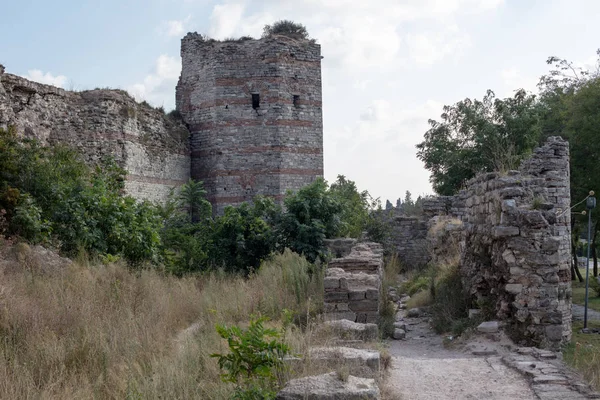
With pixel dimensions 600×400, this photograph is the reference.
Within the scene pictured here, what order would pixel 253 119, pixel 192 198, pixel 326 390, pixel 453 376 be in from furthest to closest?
pixel 253 119 → pixel 192 198 → pixel 453 376 → pixel 326 390

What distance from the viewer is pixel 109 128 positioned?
16.5 m

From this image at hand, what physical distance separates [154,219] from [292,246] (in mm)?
2959

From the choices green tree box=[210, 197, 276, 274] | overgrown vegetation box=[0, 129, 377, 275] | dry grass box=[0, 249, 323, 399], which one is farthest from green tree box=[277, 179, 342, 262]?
dry grass box=[0, 249, 323, 399]

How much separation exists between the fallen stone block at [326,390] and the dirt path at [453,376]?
74 centimetres

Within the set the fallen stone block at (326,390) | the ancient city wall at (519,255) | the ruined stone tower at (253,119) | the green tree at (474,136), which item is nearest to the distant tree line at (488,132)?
the green tree at (474,136)

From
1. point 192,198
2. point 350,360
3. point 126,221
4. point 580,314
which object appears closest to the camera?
point 350,360

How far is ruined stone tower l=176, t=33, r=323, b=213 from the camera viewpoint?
21.0 m

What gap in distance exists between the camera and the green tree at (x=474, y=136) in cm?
2361

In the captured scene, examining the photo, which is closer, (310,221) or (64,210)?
(64,210)

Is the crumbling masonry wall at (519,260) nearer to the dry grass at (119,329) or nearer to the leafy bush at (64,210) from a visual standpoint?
the dry grass at (119,329)

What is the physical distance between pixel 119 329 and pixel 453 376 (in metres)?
3.41

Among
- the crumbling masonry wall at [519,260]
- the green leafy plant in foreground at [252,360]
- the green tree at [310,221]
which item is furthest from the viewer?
the green tree at [310,221]

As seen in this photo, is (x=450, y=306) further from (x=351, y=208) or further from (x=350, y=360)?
(x=351, y=208)

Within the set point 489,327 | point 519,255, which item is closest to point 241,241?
point 489,327
